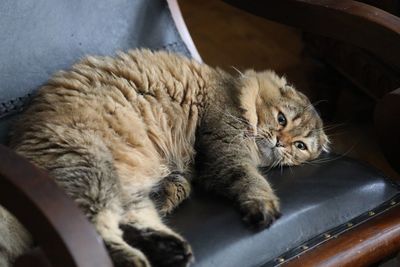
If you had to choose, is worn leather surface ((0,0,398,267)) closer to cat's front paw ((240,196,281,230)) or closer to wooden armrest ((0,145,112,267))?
cat's front paw ((240,196,281,230))

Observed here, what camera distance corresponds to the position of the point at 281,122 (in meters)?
1.40

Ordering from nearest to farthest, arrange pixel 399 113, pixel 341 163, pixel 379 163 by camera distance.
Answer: pixel 399 113 → pixel 341 163 → pixel 379 163

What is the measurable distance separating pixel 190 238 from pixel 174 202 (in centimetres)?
13

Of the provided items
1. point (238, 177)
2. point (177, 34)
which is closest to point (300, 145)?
point (238, 177)

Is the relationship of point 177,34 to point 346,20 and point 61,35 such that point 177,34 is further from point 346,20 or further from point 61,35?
point 346,20

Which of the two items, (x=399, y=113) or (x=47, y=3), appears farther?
(x=47, y=3)

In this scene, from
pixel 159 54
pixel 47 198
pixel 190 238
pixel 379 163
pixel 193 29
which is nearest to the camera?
pixel 47 198

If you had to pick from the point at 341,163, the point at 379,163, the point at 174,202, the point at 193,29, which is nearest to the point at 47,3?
the point at 174,202

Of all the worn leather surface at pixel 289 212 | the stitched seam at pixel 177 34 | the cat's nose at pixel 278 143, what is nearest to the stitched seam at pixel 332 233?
the worn leather surface at pixel 289 212

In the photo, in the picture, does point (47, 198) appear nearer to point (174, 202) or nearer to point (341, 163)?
point (174, 202)

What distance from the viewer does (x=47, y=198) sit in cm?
79

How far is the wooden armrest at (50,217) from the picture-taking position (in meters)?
0.77

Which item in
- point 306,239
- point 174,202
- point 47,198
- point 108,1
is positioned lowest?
point 306,239

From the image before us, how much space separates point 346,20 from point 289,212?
1.53ft
